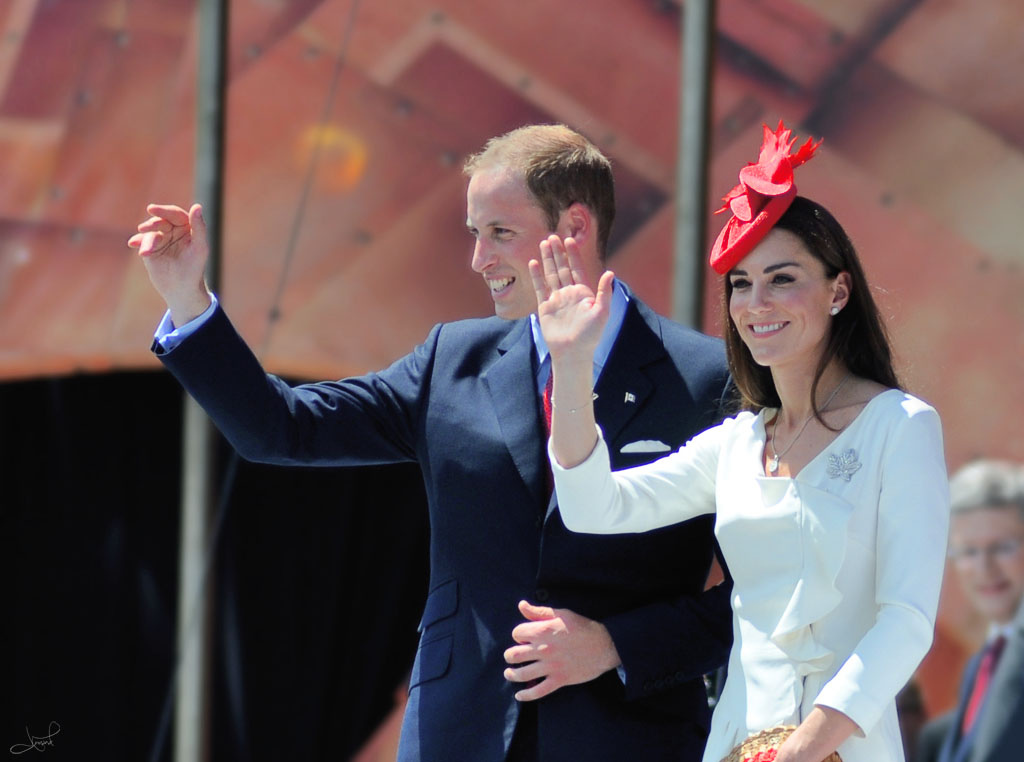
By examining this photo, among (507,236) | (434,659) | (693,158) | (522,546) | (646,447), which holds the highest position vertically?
(693,158)

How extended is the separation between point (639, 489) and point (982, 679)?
168cm

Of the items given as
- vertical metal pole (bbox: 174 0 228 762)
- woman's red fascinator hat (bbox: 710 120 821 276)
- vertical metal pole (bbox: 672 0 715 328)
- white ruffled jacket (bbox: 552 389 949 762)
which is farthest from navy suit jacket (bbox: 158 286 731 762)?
vertical metal pole (bbox: 174 0 228 762)

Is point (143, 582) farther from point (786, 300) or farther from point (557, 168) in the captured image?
point (786, 300)

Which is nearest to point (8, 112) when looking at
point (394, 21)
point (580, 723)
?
point (394, 21)

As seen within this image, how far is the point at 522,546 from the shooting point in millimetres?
2178

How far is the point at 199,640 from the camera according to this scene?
14.3 ft

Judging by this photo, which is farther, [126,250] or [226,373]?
[126,250]

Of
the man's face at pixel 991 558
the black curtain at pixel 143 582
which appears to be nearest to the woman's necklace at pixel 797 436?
the man's face at pixel 991 558

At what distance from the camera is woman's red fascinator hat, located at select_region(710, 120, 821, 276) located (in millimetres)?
1934

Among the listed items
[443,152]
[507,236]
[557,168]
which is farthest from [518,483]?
[443,152]

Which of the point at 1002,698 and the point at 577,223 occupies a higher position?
the point at 577,223

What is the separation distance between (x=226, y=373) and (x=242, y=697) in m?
2.38

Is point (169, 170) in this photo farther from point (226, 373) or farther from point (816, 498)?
point (816, 498)

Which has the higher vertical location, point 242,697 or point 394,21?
point 394,21
